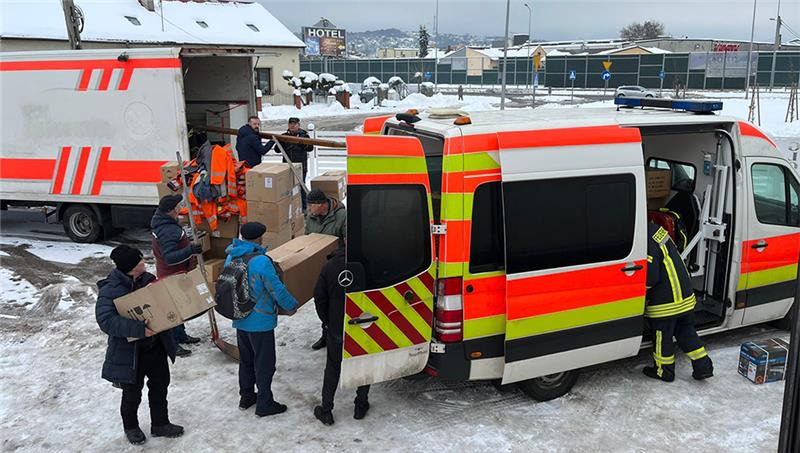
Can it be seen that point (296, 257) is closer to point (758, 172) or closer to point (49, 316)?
point (49, 316)

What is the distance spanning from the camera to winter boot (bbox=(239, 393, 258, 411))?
5398mm

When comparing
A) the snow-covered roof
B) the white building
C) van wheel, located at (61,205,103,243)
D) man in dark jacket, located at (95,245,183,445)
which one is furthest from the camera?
the snow-covered roof

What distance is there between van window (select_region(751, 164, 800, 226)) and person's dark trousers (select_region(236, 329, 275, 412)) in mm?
4685

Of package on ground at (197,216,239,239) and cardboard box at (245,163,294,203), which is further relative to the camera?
package on ground at (197,216,239,239)

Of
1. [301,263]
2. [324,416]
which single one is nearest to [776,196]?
[301,263]

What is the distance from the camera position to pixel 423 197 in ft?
15.3

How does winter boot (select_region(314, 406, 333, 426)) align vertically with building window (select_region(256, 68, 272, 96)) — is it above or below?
below

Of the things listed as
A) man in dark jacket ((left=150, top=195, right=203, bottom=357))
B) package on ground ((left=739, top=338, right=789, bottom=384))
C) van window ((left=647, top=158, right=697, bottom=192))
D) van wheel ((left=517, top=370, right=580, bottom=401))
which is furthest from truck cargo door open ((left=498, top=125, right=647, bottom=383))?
man in dark jacket ((left=150, top=195, right=203, bottom=357))

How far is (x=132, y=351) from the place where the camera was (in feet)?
15.1

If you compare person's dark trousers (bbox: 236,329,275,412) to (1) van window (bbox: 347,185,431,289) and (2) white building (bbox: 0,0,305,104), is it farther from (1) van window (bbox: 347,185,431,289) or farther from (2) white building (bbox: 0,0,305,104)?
(2) white building (bbox: 0,0,305,104)

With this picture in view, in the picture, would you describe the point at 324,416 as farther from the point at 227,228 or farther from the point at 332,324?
the point at 227,228

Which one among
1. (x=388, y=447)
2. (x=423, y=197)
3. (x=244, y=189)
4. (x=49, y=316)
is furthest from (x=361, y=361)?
(x=49, y=316)

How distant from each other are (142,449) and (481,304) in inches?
112

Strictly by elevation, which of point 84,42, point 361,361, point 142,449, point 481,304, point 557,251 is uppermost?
point 84,42
